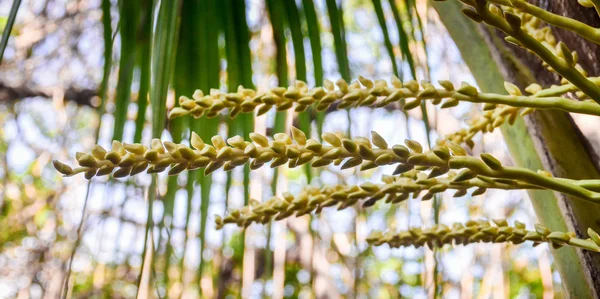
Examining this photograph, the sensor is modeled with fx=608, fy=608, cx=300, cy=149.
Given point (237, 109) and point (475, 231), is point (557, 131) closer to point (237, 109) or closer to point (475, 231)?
point (475, 231)

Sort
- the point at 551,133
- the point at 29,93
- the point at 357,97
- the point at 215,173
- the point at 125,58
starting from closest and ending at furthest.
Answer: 1. the point at 357,97
2. the point at 551,133
3. the point at 125,58
4. the point at 215,173
5. the point at 29,93

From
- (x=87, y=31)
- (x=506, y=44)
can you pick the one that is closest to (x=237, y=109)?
(x=506, y=44)

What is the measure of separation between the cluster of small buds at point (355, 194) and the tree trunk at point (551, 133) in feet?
0.35

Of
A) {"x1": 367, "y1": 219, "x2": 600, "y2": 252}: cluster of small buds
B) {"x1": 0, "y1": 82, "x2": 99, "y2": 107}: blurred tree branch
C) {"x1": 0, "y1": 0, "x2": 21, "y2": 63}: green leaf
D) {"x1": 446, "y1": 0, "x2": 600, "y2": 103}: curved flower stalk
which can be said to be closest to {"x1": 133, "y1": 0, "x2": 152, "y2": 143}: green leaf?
{"x1": 0, "y1": 0, "x2": 21, "y2": 63}: green leaf

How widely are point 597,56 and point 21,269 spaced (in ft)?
9.53

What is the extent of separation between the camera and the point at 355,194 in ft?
Answer: 1.35

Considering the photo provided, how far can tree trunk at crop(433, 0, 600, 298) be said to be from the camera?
18.3 inches

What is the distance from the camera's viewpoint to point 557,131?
0.53 m

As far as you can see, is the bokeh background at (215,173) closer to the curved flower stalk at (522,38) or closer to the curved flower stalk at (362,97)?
the curved flower stalk at (362,97)

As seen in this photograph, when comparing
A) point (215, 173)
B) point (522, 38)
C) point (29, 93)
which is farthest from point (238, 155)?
point (29, 93)

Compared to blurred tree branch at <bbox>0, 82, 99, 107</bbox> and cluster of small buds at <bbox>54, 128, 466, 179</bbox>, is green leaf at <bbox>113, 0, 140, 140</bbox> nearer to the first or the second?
cluster of small buds at <bbox>54, 128, 466, 179</bbox>

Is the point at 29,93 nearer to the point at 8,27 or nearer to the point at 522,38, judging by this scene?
the point at 8,27

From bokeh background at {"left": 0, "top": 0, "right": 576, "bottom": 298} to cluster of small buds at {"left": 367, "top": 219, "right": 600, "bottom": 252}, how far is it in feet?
0.14

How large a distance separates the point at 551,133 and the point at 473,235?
142 millimetres
